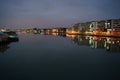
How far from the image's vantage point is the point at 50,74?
16547 millimetres

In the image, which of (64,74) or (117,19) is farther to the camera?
(117,19)

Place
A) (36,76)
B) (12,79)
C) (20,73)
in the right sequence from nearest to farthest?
(12,79) → (36,76) → (20,73)

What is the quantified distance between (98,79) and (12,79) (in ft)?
20.6

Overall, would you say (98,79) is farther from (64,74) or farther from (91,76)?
(64,74)

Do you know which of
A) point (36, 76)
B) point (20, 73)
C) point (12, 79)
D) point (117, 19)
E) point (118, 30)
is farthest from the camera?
point (117, 19)

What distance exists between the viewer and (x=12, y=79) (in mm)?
14742

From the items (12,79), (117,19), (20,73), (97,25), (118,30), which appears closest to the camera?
(12,79)

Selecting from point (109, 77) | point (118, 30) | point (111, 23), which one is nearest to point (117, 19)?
point (111, 23)

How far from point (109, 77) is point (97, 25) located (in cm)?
17765

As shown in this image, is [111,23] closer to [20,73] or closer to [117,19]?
[117,19]

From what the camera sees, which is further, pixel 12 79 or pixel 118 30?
pixel 118 30

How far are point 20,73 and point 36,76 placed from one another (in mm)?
1813

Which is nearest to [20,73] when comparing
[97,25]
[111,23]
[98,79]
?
[98,79]

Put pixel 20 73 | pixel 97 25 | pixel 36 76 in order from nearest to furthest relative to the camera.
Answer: pixel 36 76 < pixel 20 73 < pixel 97 25
